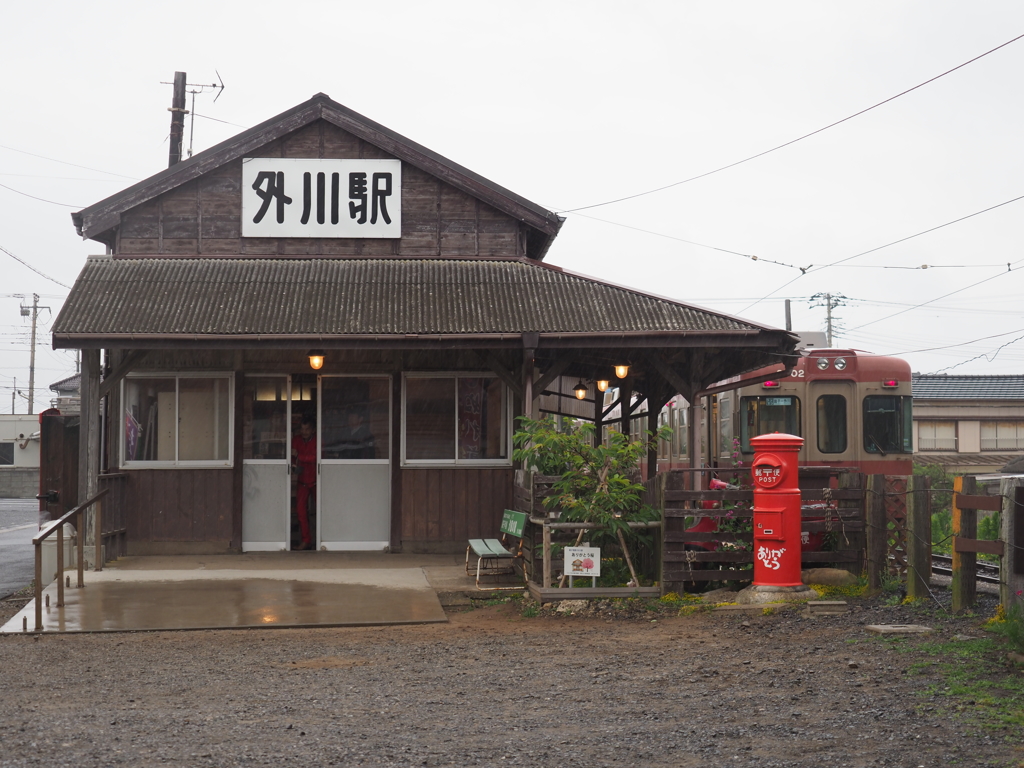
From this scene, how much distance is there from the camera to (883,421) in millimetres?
16234

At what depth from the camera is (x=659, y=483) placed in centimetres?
1053

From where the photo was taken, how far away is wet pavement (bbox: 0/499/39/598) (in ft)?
44.2

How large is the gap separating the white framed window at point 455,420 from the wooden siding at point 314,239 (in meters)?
Result: 1.87

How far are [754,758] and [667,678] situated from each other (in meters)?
2.01

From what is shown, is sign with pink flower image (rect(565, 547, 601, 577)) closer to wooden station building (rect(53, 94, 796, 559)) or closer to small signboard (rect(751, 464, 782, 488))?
small signboard (rect(751, 464, 782, 488))

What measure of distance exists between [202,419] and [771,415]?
8478 mm

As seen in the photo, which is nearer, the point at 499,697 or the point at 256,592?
the point at 499,697

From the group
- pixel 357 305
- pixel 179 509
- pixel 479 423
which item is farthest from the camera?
pixel 479 423

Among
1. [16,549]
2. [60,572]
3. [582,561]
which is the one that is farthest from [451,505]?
[16,549]

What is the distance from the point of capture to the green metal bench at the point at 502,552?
1111 centimetres

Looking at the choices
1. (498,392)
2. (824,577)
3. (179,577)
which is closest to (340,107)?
(498,392)

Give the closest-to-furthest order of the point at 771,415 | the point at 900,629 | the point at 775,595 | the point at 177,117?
the point at 900,629 → the point at 775,595 → the point at 771,415 → the point at 177,117

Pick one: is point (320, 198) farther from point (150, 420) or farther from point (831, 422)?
point (831, 422)

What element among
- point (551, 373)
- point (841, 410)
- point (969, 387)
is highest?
point (969, 387)
